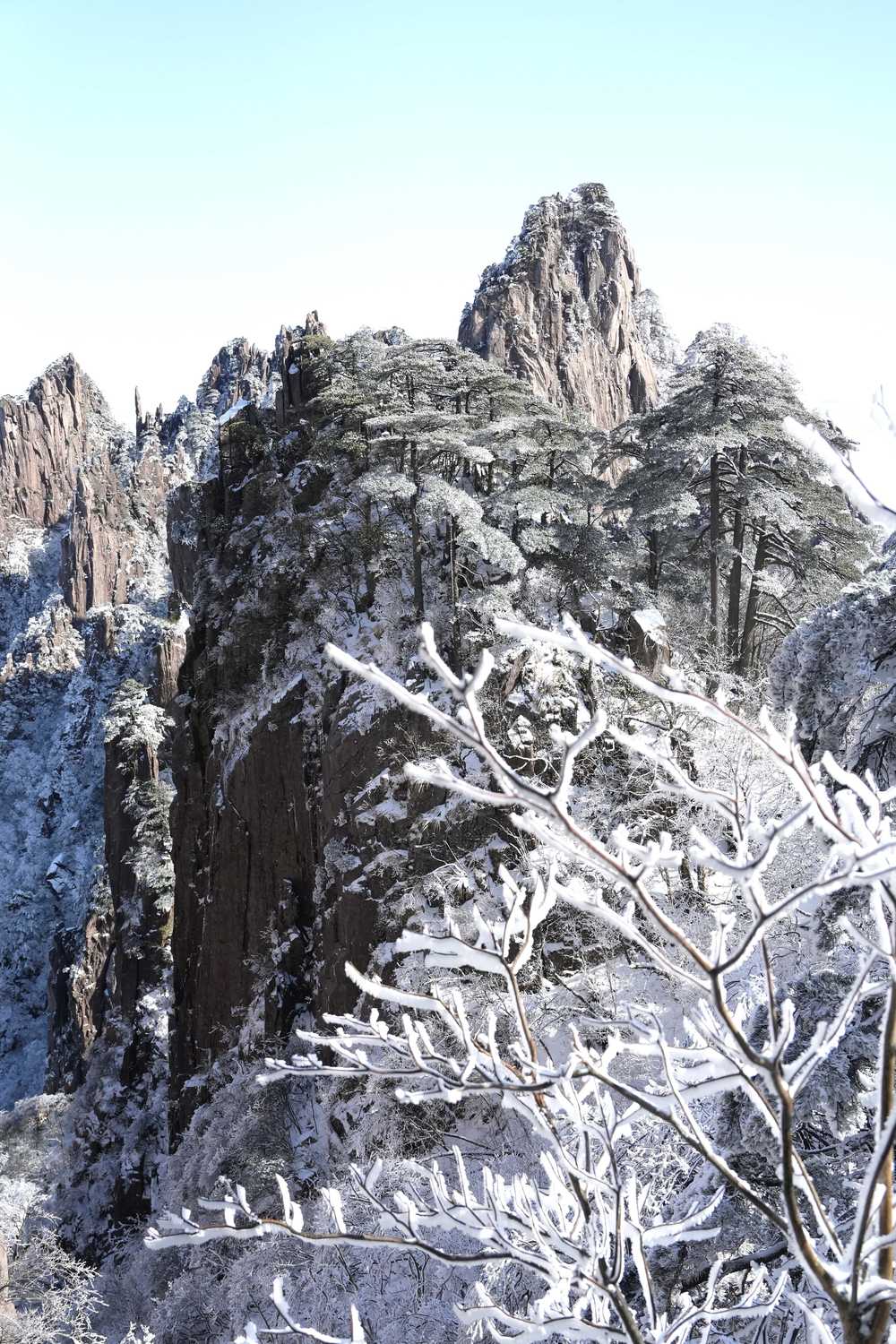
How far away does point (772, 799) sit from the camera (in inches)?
464

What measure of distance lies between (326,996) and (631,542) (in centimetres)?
974

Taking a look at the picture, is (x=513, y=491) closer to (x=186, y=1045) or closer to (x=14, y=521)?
(x=186, y=1045)

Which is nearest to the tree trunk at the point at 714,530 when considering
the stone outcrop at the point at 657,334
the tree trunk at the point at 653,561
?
the tree trunk at the point at 653,561

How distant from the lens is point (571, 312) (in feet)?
111

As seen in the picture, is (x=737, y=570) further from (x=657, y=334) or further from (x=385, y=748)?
(x=657, y=334)

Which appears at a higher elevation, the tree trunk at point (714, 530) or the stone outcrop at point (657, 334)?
the stone outcrop at point (657, 334)

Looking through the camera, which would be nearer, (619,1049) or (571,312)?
(619,1049)

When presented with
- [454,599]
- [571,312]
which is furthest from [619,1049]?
[571,312]

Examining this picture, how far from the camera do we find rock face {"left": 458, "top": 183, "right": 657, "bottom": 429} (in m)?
31.8

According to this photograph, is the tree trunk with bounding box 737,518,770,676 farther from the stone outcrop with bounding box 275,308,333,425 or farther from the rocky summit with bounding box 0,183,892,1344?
the stone outcrop with bounding box 275,308,333,425

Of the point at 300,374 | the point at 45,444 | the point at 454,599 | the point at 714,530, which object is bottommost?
the point at 454,599

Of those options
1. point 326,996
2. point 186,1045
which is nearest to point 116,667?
point 186,1045

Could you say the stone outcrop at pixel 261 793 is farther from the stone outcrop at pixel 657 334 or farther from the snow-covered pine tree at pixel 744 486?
the stone outcrop at pixel 657 334

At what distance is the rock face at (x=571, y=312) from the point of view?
31.8m
